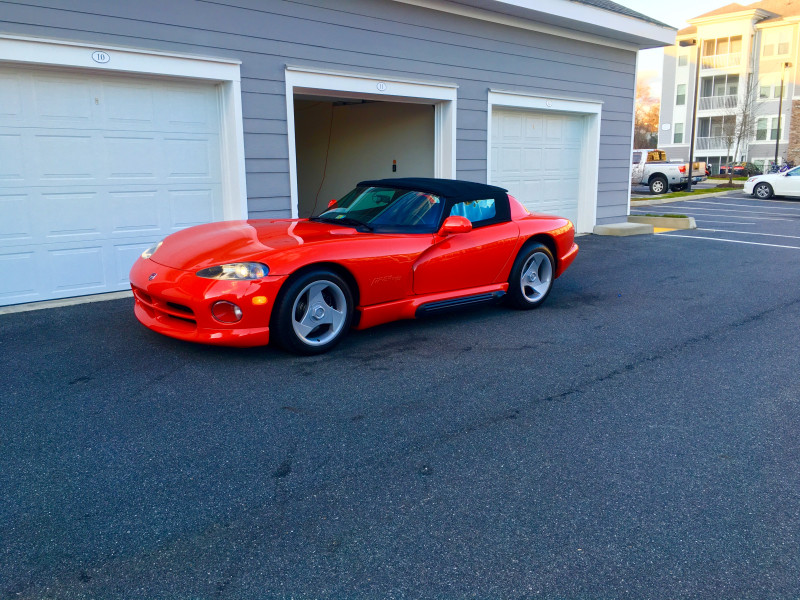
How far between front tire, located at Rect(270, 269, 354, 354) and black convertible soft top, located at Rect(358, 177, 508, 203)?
4.66 ft

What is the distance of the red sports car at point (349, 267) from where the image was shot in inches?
185

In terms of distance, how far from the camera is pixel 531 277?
22.1ft

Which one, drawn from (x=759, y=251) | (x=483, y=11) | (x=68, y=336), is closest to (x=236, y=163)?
(x=68, y=336)

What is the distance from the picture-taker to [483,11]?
10.1 meters

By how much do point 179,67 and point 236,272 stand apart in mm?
3635

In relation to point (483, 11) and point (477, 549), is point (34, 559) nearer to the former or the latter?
point (477, 549)

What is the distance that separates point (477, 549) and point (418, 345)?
288cm

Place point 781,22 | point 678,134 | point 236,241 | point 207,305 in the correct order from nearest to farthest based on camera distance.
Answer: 1. point 207,305
2. point 236,241
3. point 781,22
4. point 678,134

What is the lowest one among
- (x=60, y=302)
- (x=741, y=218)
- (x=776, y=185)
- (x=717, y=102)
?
(x=60, y=302)

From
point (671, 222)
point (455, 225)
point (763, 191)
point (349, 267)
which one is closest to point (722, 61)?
point (763, 191)

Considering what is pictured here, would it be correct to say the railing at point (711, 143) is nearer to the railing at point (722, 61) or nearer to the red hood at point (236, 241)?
the railing at point (722, 61)

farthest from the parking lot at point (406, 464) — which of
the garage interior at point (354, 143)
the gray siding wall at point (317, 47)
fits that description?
the garage interior at point (354, 143)

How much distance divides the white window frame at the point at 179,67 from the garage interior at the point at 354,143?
3.78 meters

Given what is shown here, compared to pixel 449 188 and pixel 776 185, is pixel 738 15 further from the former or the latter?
pixel 449 188
